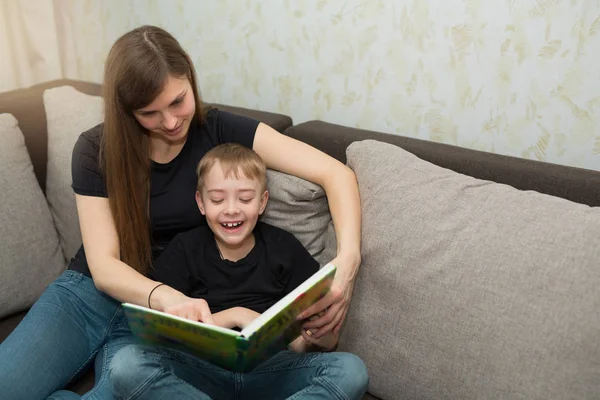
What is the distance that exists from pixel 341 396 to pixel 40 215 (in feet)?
3.68

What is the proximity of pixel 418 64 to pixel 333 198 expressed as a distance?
0.50 m

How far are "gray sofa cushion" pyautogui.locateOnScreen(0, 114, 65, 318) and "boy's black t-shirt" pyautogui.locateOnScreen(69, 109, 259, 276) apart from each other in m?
0.21

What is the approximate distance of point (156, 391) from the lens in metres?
1.22

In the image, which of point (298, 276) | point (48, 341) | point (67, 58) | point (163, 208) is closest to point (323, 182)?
point (298, 276)

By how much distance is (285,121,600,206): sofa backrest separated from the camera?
4.50 ft

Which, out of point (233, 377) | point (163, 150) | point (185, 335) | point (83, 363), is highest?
point (163, 150)

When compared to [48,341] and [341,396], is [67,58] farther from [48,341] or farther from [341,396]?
[341,396]

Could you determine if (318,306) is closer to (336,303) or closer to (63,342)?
(336,303)

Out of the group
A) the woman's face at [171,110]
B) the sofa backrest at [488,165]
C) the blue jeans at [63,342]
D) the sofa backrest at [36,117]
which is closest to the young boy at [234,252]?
the woman's face at [171,110]

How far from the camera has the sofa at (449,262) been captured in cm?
114

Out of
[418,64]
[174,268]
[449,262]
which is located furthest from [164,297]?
[418,64]

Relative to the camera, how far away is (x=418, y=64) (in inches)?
66.6

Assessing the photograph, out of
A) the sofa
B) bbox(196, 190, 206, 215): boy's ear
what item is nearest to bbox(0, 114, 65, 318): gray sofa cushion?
the sofa

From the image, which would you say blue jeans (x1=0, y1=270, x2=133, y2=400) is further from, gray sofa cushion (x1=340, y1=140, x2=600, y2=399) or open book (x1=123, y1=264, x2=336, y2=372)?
gray sofa cushion (x1=340, y1=140, x2=600, y2=399)
